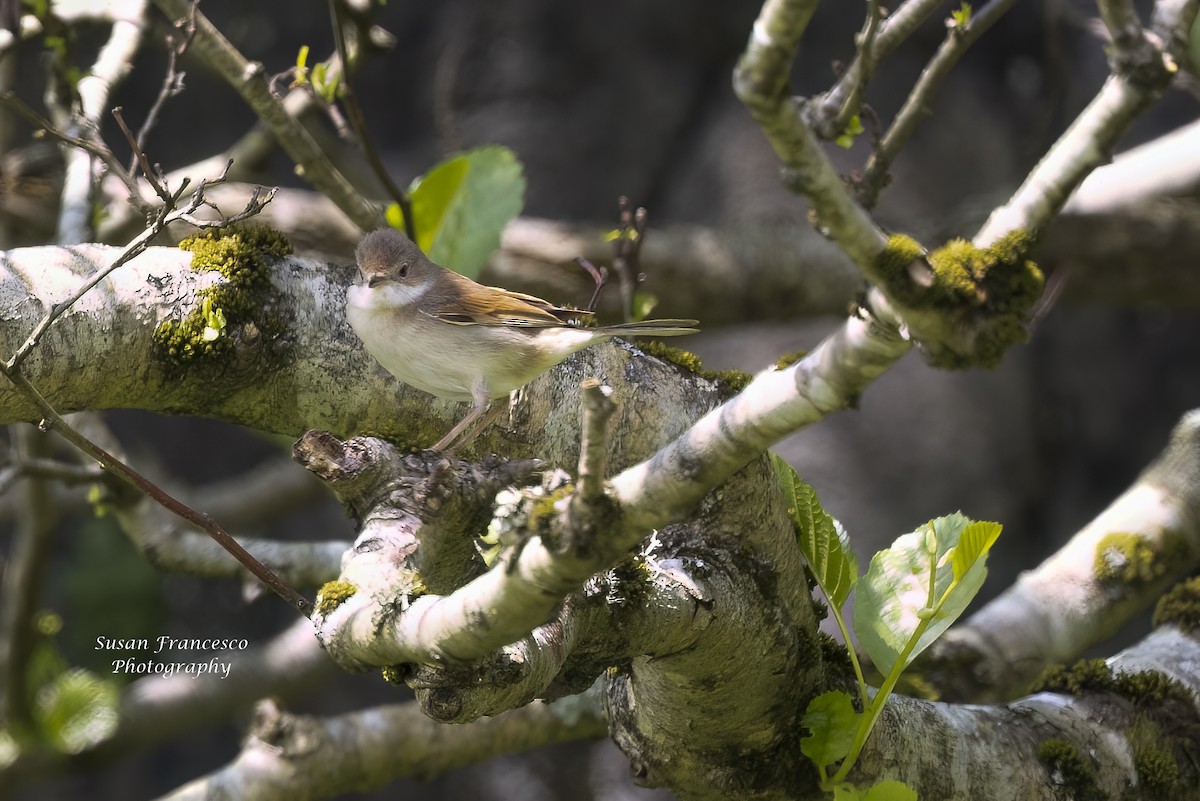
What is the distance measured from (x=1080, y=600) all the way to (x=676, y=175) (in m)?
4.12

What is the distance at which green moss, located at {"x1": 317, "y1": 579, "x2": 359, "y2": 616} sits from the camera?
5.61 ft

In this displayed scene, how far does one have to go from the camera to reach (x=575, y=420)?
2.48m

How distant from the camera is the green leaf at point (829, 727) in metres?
2.28

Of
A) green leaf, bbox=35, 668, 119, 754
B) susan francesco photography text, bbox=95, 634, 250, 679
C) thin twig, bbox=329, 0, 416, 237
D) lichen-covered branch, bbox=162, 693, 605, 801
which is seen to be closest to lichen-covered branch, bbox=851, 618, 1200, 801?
lichen-covered branch, bbox=162, 693, 605, 801

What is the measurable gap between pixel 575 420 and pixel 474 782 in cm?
452

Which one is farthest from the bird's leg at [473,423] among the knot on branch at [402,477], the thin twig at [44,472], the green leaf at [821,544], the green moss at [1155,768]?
the green moss at [1155,768]

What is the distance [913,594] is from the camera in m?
2.23

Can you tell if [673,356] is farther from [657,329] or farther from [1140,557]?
[1140,557]

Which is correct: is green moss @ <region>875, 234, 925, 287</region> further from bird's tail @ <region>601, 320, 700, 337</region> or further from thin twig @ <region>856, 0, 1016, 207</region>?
thin twig @ <region>856, 0, 1016, 207</region>

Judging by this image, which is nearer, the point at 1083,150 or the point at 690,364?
the point at 1083,150

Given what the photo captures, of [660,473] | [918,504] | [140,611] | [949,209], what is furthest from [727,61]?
[660,473]

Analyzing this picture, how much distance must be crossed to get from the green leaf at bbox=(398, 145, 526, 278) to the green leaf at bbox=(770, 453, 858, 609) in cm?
117

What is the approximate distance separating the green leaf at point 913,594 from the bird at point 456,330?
2.15 feet

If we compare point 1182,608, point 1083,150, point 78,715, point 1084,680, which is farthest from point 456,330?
point 78,715
